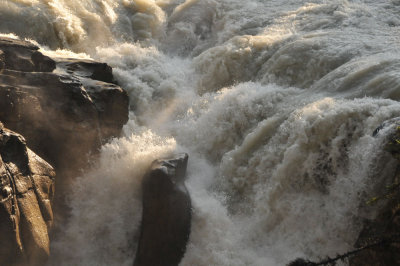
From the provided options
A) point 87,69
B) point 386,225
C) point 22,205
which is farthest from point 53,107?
point 386,225

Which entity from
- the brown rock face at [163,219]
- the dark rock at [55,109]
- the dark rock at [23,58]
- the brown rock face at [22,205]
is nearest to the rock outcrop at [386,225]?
the brown rock face at [163,219]

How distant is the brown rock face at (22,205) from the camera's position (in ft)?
14.8

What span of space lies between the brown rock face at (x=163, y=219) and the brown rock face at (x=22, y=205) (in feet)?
4.21

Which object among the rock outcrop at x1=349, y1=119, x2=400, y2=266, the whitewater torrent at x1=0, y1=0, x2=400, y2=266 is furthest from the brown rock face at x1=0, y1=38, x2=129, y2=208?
the rock outcrop at x1=349, y1=119, x2=400, y2=266

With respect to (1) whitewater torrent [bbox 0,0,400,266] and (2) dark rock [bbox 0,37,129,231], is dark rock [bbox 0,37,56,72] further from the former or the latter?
(1) whitewater torrent [bbox 0,0,400,266]

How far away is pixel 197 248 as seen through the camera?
5734 mm

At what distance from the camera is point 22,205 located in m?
4.72

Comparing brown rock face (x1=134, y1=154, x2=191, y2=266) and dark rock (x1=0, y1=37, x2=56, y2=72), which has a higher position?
dark rock (x1=0, y1=37, x2=56, y2=72)

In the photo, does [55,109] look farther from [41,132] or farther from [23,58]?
[23,58]

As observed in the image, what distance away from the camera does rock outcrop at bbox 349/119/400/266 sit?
416cm

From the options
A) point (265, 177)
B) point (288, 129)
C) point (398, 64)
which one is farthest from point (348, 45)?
point (265, 177)

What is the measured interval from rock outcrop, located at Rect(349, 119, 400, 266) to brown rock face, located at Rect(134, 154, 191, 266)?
2211mm

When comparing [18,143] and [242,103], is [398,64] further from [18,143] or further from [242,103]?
[18,143]

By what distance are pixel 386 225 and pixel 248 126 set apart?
3.61m
